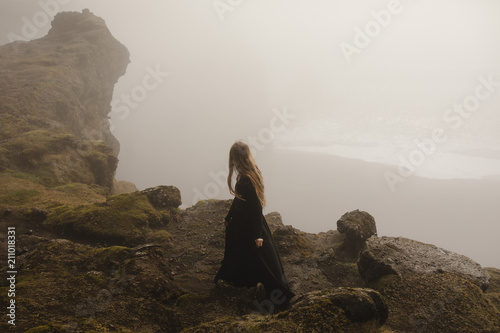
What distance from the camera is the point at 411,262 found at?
9.93 meters

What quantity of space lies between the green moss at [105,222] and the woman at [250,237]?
6.50 m

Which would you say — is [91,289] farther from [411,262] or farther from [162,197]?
[411,262]

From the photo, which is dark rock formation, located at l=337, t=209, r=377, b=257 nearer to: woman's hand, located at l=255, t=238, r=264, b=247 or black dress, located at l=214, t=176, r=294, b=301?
black dress, located at l=214, t=176, r=294, b=301

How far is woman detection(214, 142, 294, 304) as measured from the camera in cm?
777

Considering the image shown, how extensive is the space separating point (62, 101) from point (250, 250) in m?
39.8

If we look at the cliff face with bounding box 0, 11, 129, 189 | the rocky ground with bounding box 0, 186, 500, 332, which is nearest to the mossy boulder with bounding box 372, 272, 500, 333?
the rocky ground with bounding box 0, 186, 500, 332

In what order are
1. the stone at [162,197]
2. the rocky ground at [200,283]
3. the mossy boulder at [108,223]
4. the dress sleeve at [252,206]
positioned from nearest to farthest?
the rocky ground at [200,283], the dress sleeve at [252,206], the mossy boulder at [108,223], the stone at [162,197]

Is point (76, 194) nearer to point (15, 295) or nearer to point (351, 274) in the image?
point (15, 295)

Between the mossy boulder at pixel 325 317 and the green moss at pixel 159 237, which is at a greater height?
the green moss at pixel 159 237

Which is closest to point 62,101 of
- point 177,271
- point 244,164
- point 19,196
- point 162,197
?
point 19,196

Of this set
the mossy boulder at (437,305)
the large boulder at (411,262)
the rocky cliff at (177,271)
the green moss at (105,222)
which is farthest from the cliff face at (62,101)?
the mossy boulder at (437,305)

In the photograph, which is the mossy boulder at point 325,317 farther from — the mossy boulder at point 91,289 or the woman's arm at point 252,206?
the woman's arm at point 252,206

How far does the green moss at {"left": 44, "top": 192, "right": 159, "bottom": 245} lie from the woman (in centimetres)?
650

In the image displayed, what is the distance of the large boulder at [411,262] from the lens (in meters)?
9.45
